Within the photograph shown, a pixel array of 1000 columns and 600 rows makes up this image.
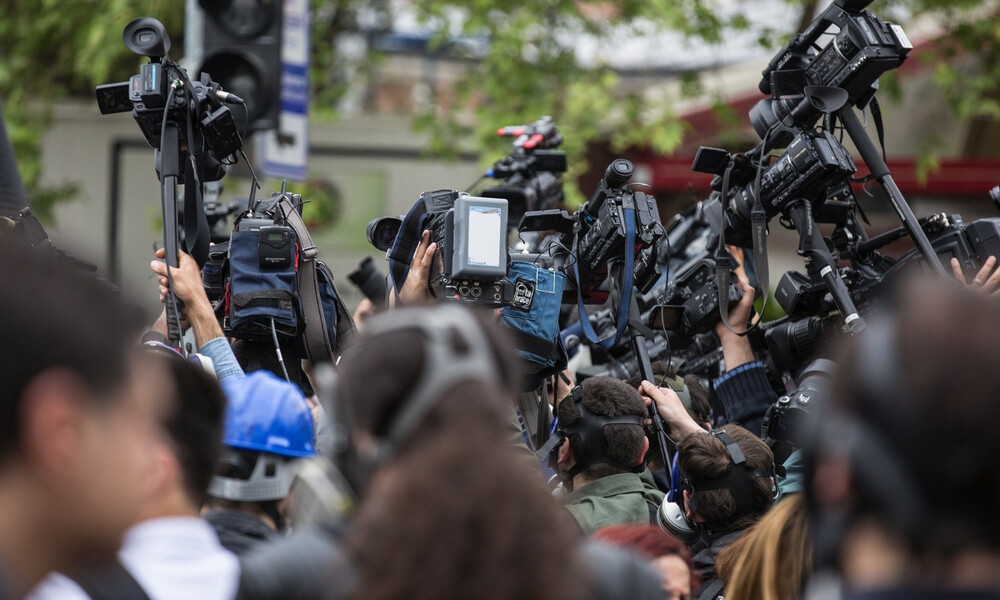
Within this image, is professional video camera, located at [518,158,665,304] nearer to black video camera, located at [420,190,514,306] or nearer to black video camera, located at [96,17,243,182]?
black video camera, located at [420,190,514,306]

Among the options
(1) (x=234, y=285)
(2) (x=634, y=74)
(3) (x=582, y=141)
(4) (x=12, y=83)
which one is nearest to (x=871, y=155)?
(1) (x=234, y=285)

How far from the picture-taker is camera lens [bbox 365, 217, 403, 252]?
4629 mm

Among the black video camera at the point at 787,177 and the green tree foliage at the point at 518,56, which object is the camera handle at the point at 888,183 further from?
the green tree foliage at the point at 518,56

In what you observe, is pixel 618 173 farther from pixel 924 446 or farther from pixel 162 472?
pixel 924 446

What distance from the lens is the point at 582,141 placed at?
10.5 meters

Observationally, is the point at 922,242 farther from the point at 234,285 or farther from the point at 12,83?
the point at 12,83

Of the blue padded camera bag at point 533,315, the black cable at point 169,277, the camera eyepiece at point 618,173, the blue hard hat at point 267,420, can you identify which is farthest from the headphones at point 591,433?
the blue hard hat at point 267,420

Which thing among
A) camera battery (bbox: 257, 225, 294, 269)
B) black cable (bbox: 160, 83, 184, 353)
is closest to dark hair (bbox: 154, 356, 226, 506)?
black cable (bbox: 160, 83, 184, 353)

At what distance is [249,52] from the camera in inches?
268

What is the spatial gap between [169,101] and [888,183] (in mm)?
2604

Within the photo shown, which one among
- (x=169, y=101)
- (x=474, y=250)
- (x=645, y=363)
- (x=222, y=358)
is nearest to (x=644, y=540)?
(x=222, y=358)

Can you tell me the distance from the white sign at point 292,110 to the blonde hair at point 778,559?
5.46m

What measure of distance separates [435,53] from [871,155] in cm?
1037

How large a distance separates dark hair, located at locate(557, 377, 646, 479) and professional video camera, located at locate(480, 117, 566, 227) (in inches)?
78.6
